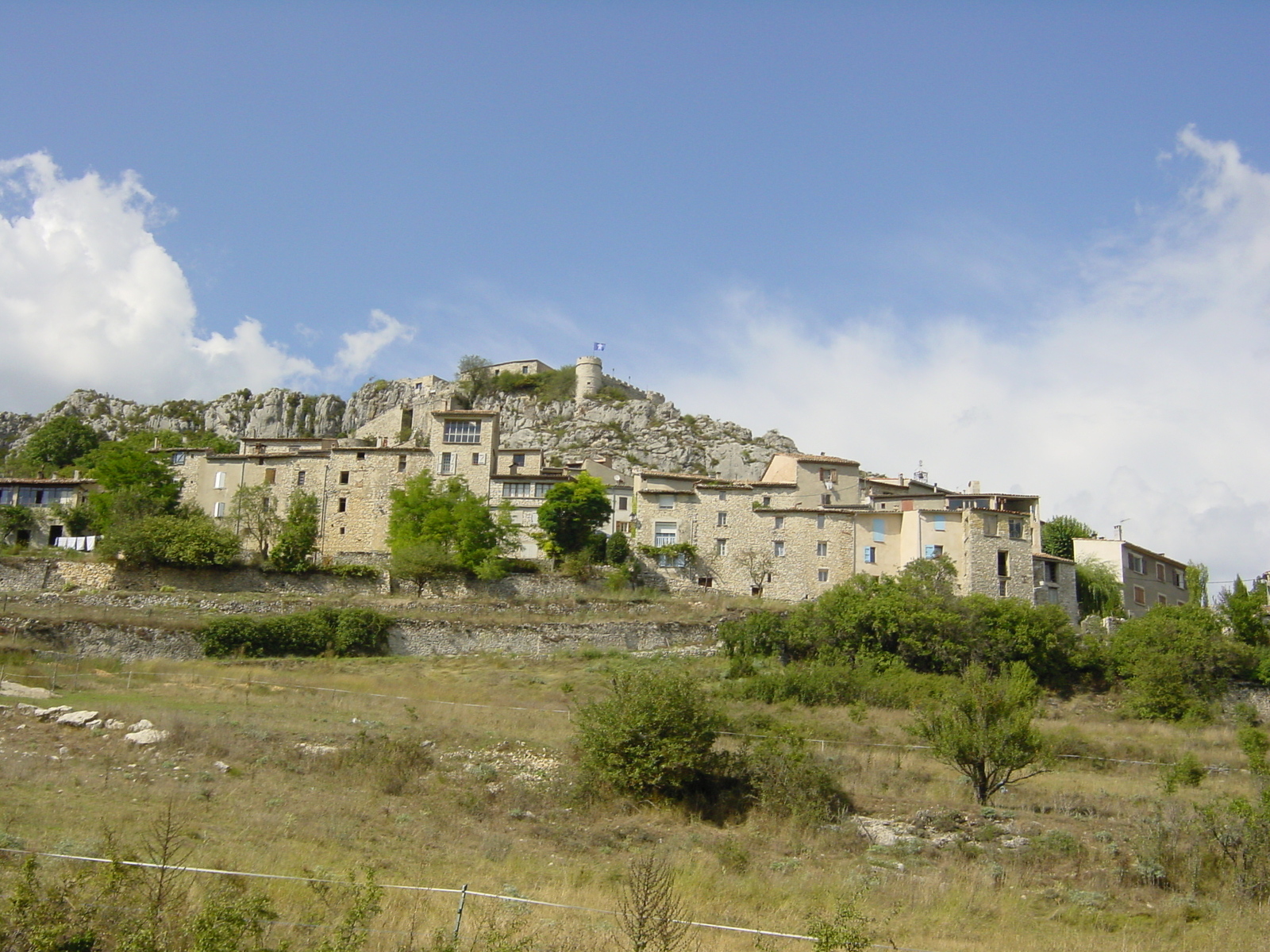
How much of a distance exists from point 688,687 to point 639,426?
7483cm

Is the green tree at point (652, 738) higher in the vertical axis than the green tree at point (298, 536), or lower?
lower

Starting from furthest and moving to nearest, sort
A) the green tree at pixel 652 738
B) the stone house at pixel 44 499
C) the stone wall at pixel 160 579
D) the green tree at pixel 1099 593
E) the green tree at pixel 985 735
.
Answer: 1. the stone house at pixel 44 499
2. the green tree at pixel 1099 593
3. the stone wall at pixel 160 579
4. the green tree at pixel 985 735
5. the green tree at pixel 652 738

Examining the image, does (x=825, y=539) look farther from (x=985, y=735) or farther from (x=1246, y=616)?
(x=985, y=735)

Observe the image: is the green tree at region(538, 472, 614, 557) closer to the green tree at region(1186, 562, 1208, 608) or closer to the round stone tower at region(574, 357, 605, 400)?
the green tree at region(1186, 562, 1208, 608)

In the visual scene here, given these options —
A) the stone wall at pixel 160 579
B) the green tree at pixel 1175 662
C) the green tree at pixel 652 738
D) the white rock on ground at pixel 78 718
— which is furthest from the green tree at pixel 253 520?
the green tree at pixel 1175 662

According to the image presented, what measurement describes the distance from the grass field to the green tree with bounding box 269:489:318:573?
2342cm

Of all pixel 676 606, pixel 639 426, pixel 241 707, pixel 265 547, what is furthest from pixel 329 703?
pixel 639 426

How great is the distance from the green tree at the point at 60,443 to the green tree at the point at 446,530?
4511 centimetres

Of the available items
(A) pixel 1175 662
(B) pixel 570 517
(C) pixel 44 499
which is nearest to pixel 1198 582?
(A) pixel 1175 662

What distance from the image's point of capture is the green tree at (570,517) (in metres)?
57.1

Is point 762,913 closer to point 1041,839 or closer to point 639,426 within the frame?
point 1041,839

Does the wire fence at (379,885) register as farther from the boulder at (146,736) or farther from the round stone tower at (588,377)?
the round stone tower at (588,377)

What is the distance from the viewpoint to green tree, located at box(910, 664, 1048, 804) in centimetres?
2405

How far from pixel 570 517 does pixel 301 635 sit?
1770 centimetres
